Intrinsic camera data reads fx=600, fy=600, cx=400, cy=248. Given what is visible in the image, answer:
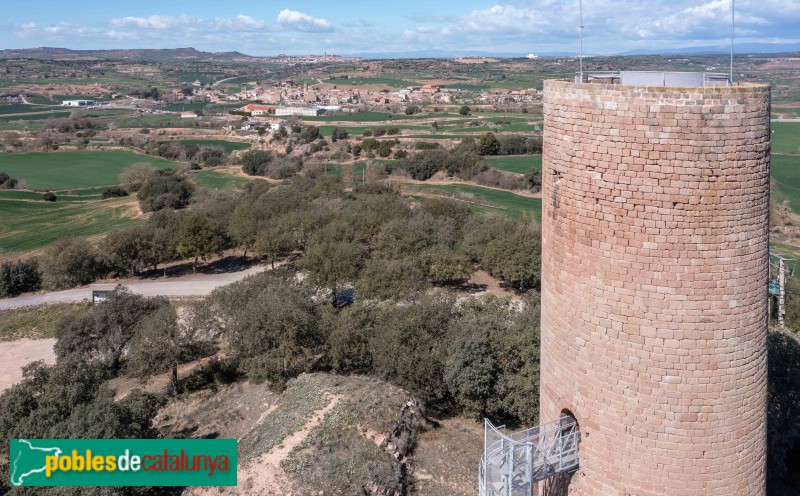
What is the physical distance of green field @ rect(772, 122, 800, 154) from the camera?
66.1 metres

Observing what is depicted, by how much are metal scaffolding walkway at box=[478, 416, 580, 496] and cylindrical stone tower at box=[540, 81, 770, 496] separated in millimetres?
223

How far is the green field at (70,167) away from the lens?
66.8 meters

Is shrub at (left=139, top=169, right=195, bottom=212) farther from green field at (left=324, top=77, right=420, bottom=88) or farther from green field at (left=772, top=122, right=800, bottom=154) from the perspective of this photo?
green field at (left=324, top=77, right=420, bottom=88)

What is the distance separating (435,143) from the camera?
7531 centimetres

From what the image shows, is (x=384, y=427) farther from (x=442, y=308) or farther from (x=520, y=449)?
(x=520, y=449)

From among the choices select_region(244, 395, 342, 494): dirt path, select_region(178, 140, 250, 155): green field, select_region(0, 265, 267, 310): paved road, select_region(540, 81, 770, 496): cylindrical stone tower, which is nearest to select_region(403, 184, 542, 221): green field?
select_region(0, 265, 267, 310): paved road

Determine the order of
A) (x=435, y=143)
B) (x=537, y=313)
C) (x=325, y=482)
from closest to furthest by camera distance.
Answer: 1. (x=325, y=482)
2. (x=537, y=313)
3. (x=435, y=143)

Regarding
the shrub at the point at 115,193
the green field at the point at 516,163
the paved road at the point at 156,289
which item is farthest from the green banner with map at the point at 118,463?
the shrub at the point at 115,193

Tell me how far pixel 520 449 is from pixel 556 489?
1.00 meters

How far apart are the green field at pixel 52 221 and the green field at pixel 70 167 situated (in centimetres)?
1004

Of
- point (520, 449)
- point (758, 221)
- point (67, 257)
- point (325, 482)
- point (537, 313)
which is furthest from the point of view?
point (67, 257)

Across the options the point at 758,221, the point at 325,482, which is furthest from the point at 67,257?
the point at 758,221

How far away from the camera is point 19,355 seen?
26.5 m

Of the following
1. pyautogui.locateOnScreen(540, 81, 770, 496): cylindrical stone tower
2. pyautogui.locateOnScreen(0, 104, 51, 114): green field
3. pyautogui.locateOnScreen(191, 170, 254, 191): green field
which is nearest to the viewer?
pyautogui.locateOnScreen(540, 81, 770, 496): cylindrical stone tower
